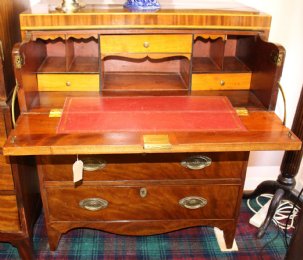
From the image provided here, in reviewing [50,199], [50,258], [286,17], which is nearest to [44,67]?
[50,199]

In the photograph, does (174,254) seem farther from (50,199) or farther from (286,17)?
(286,17)

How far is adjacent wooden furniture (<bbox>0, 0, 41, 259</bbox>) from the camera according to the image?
139cm

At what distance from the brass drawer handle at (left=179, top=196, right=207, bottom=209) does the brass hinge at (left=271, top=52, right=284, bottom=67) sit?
689mm

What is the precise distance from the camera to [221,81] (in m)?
1.59

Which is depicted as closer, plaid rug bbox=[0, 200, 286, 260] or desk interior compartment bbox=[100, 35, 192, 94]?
desk interior compartment bbox=[100, 35, 192, 94]

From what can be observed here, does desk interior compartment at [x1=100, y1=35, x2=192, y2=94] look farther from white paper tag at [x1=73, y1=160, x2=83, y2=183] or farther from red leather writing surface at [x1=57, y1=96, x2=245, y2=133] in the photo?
white paper tag at [x1=73, y1=160, x2=83, y2=183]

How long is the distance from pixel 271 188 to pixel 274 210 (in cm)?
17

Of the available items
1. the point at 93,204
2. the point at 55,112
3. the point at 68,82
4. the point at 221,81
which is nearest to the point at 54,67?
the point at 68,82

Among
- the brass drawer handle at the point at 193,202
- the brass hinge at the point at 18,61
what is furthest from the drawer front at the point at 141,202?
the brass hinge at the point at 18,61

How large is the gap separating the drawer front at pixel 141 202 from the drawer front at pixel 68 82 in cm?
45

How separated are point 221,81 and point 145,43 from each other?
41cm

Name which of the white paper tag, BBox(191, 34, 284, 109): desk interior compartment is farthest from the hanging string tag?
BBox(191, 34, 284, 109): desk interior compartment

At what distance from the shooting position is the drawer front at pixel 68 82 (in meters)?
1.52

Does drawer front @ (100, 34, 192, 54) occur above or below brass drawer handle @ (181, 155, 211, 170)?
above
